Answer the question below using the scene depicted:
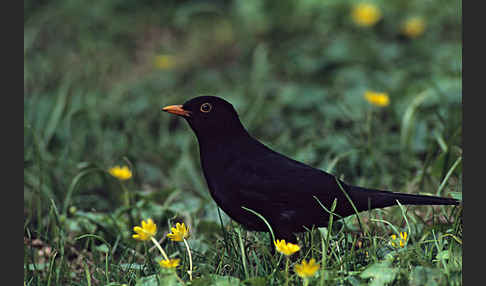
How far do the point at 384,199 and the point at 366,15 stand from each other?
148 inches

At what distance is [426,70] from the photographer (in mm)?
5734

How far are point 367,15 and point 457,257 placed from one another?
402 cm

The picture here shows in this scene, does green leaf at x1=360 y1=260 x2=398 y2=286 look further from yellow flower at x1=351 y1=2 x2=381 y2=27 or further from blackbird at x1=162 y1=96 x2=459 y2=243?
yellow flower at x1=351 y1=2 x2=381 y2=27

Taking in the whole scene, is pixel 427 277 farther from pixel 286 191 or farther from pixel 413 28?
pixel 413 28

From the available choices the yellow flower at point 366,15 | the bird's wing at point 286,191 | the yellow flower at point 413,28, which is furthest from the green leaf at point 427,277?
the yellow flower at point 413,28

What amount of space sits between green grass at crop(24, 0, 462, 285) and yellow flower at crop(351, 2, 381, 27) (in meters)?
0.13

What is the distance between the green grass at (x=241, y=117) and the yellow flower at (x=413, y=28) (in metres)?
0.11

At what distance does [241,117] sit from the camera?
5.19m

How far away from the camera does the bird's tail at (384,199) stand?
2602 millimetres

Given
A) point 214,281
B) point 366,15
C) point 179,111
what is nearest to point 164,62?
point 366,15

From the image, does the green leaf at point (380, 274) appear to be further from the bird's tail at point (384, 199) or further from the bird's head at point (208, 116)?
the bird's head at point (208, 116)

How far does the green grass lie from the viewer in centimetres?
273

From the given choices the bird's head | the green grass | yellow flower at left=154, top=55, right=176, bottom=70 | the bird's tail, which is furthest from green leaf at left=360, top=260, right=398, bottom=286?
yellow flower at left=154, top=55, right=176, bottom=70

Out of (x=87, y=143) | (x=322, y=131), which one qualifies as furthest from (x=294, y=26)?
(x=87, y=143)
